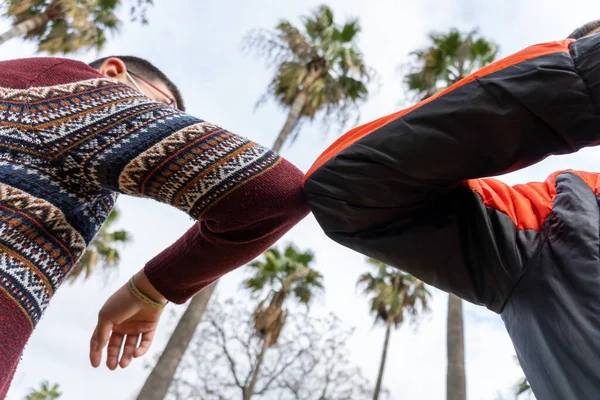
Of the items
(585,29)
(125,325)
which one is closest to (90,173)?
(125,325)

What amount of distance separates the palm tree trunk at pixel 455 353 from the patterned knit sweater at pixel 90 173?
5973mm

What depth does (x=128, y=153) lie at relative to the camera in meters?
0.95

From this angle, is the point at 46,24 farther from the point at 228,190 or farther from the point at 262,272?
the point at 228,190

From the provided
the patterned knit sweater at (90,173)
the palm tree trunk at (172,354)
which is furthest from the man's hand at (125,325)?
the palm tree trunk at (172,354)

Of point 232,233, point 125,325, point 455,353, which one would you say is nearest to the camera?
point 232,233

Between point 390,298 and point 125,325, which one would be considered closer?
point 125,325

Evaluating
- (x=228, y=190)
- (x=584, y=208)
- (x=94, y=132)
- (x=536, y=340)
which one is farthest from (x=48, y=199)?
(x=584, y=208)

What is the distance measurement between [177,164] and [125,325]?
0.83 meters

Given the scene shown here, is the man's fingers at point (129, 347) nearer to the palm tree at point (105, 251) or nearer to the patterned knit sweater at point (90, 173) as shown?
the patterned knit sweater at point (90, 173)

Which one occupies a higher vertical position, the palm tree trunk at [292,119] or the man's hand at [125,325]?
the palm tree trunk at [292,119]

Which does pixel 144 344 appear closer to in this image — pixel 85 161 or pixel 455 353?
pixel 85 161

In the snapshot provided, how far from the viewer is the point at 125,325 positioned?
1545 mm

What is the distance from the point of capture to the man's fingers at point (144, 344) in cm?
158

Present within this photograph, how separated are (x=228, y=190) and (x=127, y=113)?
27cm
